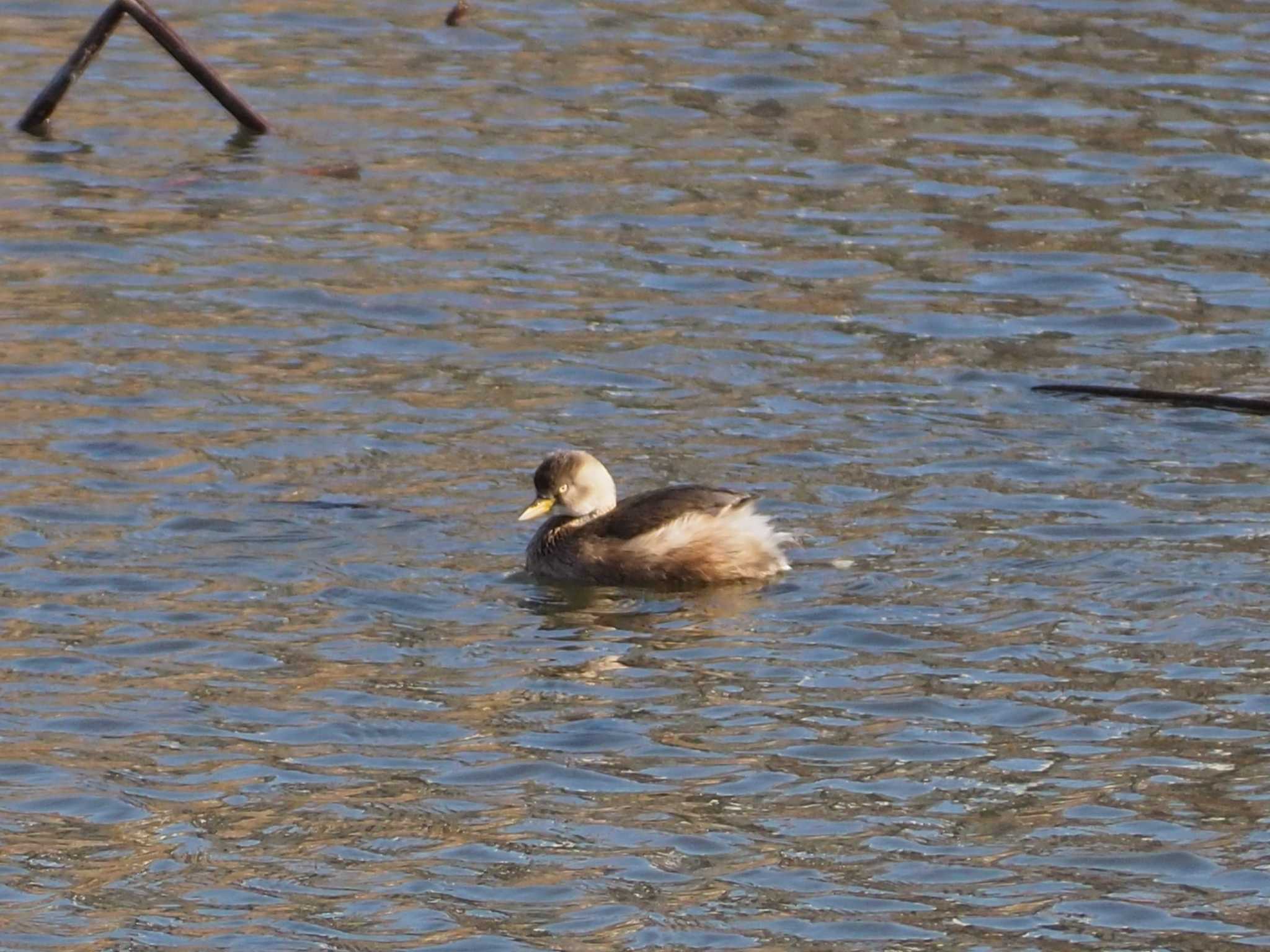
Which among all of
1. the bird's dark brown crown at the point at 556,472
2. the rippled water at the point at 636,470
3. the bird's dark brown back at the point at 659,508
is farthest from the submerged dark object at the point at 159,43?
the bird's dark brown back at the point at 659,508

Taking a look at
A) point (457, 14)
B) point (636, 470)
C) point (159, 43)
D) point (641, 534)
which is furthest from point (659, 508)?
point (457, 14)

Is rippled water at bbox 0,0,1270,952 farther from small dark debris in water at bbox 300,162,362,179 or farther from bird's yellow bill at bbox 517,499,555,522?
bird's yellow bill at bbox 517,499,555,522

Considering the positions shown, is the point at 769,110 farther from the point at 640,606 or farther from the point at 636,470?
the point at 640,606

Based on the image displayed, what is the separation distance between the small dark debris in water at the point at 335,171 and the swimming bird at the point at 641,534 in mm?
4975

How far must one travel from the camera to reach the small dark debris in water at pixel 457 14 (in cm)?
1742

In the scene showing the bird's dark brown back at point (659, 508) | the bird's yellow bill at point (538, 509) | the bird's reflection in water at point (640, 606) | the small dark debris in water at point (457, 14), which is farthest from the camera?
the small dark debris in water at point (457, 14)

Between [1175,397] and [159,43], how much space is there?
6465mm

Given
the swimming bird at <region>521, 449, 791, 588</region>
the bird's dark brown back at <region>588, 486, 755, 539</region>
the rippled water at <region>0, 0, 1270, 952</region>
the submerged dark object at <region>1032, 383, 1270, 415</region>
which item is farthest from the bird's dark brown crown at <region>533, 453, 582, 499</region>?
the submerged dark object at <region>1032, 383, 1270, 415</region>

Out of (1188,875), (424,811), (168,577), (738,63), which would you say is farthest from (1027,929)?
(738,63)

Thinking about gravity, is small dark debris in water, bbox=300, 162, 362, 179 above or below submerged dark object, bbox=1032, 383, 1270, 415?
above

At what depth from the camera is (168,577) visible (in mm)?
9562

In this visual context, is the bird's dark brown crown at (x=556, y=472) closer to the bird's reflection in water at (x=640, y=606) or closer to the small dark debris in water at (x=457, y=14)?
the bird's reflection in water at (x=640, y=606)

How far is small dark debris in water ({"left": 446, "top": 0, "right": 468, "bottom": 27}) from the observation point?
17422mm

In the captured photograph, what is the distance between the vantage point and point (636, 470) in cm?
1097
